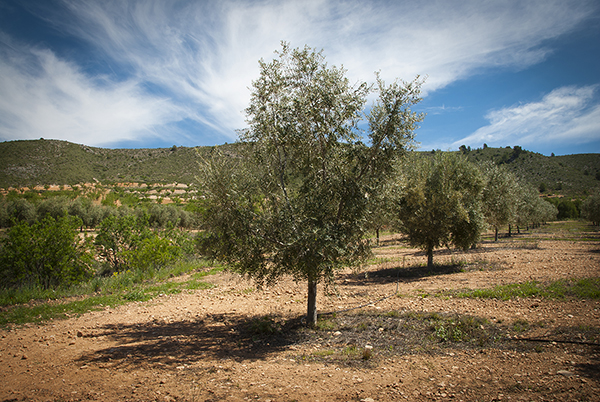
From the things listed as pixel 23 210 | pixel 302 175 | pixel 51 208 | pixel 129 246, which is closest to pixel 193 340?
pixel 302 175

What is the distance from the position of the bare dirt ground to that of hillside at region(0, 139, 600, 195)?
3688cm

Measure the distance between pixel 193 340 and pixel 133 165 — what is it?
7830 centimetres

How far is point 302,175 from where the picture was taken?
827 centimetres

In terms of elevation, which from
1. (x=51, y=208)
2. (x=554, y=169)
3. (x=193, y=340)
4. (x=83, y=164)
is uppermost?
(x=554, y=169)

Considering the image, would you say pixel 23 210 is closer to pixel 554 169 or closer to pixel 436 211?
pixel 436 211

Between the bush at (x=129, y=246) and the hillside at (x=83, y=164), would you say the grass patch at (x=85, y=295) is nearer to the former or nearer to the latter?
the bush at (x=129, y=246)

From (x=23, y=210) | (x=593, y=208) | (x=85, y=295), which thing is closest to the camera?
(x=85, y=295)

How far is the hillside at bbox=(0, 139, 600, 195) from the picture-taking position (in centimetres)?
5703

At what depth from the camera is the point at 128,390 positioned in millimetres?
4953

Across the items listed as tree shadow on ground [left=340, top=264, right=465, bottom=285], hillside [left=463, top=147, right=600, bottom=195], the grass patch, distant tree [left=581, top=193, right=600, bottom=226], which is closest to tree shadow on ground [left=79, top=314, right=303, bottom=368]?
the grass patch

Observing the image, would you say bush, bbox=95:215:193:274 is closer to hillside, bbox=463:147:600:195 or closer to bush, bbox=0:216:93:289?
bush, bbox=0:216:93:289

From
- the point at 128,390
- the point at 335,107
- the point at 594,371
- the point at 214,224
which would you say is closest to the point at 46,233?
the point at 214,224

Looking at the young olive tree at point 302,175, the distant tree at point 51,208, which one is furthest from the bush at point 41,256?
the distant tree at point 51,208

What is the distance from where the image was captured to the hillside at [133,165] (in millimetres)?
57031
